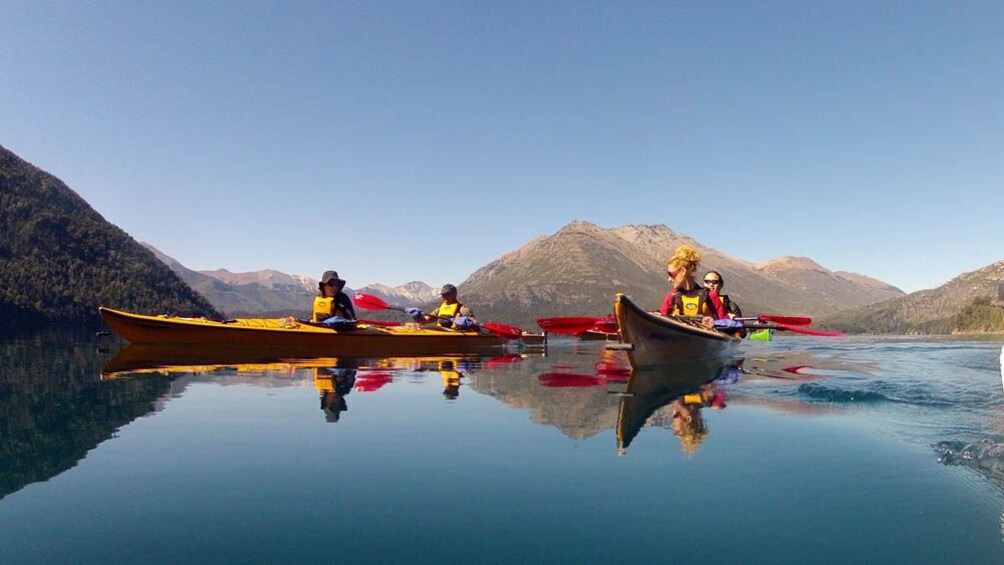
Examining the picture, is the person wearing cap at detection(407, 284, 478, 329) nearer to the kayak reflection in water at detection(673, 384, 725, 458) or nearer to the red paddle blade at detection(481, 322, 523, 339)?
the red paddle blade at detection(481, 322, 523, 339)

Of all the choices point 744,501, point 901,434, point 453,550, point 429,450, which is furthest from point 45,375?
point 901,434

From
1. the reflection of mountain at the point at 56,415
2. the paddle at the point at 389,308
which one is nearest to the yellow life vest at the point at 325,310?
the paddle at the point at 389,308

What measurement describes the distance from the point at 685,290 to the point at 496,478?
16445 millimetres

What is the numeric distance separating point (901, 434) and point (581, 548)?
20.8ft

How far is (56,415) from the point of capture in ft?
28.5

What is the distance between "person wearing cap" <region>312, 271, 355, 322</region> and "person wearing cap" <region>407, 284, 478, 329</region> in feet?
11.4

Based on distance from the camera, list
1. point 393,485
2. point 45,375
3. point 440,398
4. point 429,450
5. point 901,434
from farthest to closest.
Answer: point 45,375 → point 440,398 → point 901,434 → point 429,450 → point 393,485

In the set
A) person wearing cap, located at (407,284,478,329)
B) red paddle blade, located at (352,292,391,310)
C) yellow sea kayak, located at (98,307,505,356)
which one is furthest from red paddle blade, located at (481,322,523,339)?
yellow sea kayak, located at (98,307,505,356)

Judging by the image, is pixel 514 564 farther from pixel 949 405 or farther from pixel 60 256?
pixel 60 256

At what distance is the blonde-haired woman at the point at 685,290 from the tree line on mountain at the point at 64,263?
124 metres

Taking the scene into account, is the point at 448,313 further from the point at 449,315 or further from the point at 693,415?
the point at 693,415

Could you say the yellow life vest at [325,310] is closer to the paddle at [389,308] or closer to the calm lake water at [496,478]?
the paddle at [389,308]

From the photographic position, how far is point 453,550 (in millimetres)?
4031

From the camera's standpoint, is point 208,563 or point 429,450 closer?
point 208,563
